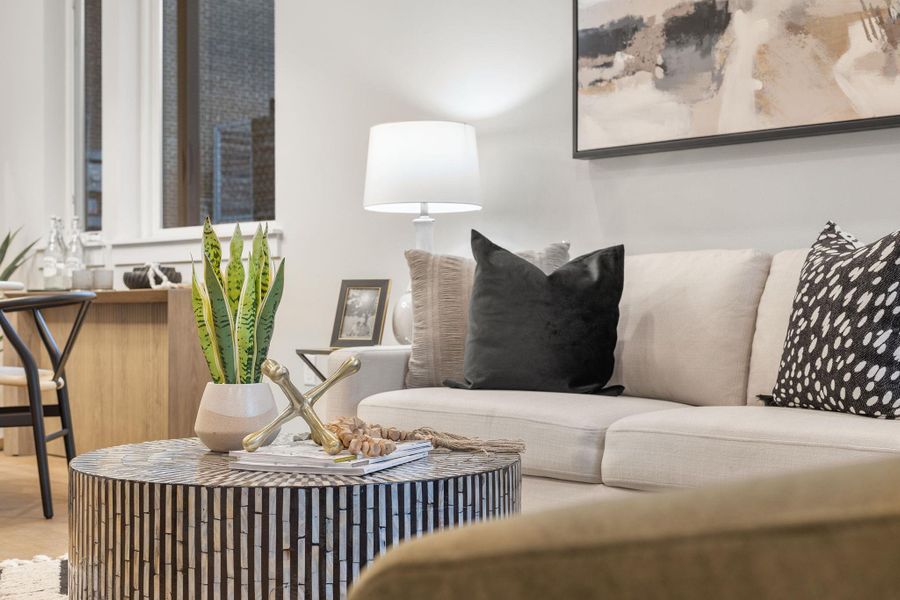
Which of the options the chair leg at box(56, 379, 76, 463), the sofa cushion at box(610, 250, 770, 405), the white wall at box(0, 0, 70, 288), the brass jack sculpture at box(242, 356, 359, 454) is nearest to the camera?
the brass jack sculpture at box(242, 356, 359, 454)

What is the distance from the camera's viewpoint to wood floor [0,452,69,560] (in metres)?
2.73

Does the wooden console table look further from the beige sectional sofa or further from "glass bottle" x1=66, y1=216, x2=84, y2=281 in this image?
the beige sectional sofa

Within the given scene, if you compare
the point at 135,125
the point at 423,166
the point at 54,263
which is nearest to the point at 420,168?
the point at 423,166

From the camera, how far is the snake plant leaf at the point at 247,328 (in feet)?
6.01

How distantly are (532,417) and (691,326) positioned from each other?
63cm

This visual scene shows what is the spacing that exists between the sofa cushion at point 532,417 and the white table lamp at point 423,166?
2.78 feet

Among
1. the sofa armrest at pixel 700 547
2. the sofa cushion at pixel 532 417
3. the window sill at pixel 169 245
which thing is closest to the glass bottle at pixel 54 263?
the window sill at pixel 169 245

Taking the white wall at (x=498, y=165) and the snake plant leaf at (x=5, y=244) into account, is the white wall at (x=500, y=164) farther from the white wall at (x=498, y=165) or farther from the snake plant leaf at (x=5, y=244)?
the snake plant leaf at (x=5, y=244)

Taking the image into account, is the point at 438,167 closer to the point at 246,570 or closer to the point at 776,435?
the point at 776,435

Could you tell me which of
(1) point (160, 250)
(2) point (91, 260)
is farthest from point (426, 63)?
(2) point (91, 260)

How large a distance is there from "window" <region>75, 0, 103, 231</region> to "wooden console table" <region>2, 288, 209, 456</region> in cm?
96

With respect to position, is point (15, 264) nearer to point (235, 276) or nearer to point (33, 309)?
point (33, 309)

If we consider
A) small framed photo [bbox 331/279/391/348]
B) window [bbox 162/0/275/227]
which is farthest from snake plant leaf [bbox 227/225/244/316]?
window [bbox 162/0/275/227]

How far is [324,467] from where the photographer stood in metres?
1.54
